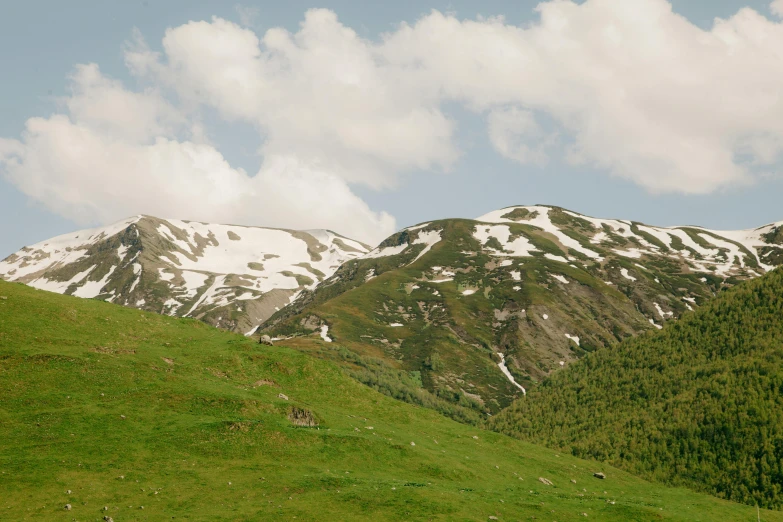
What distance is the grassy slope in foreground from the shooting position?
99.8 ft

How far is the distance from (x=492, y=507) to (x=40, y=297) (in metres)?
46.4

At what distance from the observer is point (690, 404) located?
84.6m

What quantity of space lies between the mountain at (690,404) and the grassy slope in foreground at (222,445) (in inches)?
689

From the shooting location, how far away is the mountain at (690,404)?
232 ft

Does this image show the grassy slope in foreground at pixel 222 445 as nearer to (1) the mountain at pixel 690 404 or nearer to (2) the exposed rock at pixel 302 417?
(2) the exposed rock at pixel 302 417

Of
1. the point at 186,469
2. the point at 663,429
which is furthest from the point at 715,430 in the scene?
the point at 186,469

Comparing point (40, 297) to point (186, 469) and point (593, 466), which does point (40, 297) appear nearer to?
point (186, 469)

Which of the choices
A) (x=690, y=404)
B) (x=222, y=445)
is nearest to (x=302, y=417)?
(x=222, y=445)

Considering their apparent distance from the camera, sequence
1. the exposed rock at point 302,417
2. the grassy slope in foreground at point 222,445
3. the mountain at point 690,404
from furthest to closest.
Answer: the mountain at point 690,404 < the exposed rock at point 302,417 < the grassy slope in foreground at point 222,445

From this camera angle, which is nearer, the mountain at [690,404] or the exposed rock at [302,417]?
the exposed rock at [302,417]

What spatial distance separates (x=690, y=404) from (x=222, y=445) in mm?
74801

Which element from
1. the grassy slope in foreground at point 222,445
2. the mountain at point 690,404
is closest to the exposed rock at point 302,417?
the grassy slope in foreground at point 222,445

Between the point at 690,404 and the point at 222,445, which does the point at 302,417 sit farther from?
the point at 690,404

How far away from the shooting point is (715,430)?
249 ft
